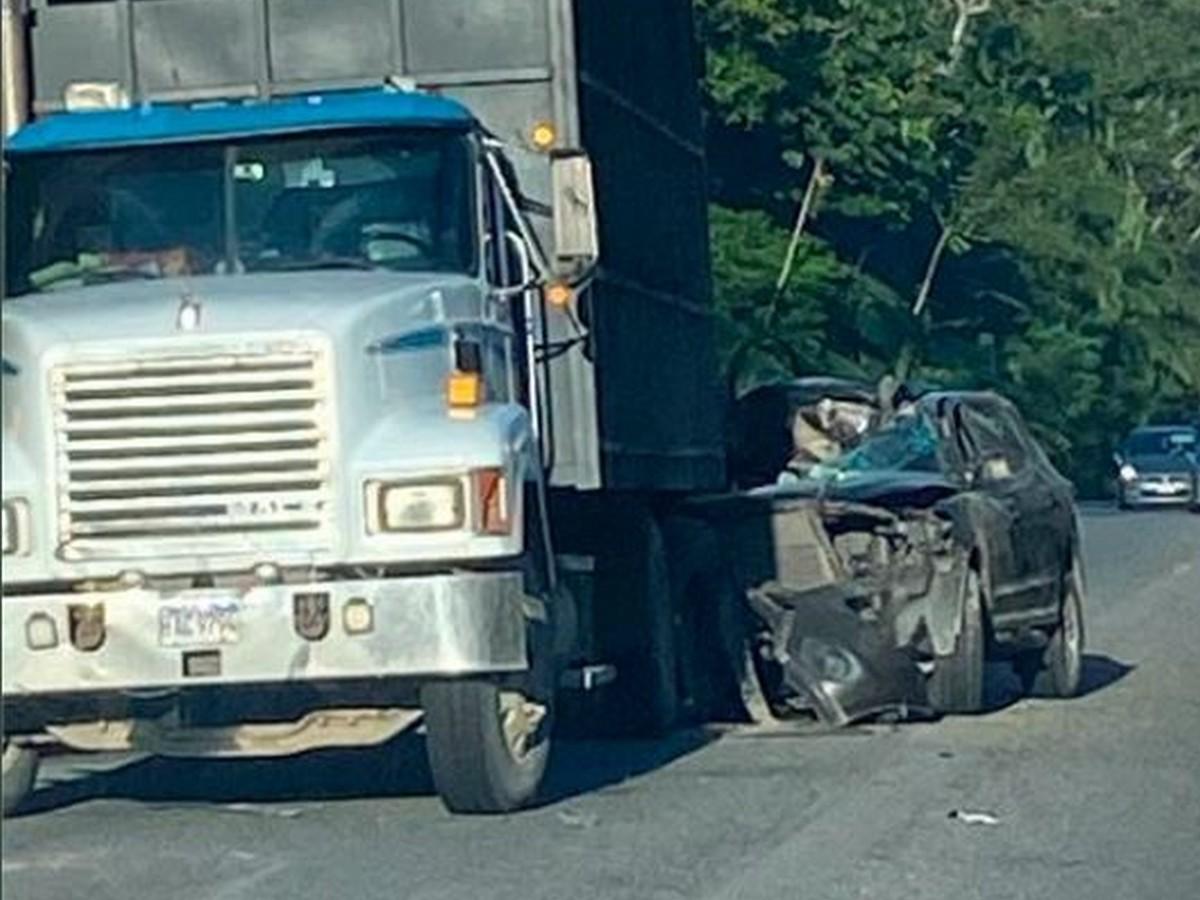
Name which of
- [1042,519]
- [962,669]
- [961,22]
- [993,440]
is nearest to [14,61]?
[962,669]

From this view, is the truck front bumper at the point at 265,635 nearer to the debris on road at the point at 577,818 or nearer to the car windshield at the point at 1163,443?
the debris on road at the point at 577,818

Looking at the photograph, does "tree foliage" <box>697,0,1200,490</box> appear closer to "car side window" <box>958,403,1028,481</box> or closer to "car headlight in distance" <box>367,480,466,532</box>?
"car side window" <box>958,403,1028,481</box>

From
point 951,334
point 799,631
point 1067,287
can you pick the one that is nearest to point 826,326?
point 951,334

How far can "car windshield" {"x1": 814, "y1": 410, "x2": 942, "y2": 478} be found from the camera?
19.5m

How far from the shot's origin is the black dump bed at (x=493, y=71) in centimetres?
1528

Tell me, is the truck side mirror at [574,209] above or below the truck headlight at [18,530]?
above

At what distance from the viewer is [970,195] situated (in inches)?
2383

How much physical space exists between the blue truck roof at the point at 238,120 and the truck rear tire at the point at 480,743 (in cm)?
235

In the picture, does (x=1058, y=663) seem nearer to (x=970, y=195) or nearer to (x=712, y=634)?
(x=712, y=634)

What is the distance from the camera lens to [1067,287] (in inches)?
2621

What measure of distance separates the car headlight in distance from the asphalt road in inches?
46.9

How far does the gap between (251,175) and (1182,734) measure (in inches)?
234

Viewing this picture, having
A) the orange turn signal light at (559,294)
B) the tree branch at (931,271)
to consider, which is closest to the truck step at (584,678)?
the orange turn signal light at (559,294)

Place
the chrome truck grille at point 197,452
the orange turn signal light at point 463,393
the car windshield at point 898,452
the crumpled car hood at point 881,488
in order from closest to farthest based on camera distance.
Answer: the chrome truck grille at point 197,452
the orange turn signal light at point 463,393
the crumpled car hood at point 881,488
the car windshield at point 898,452
